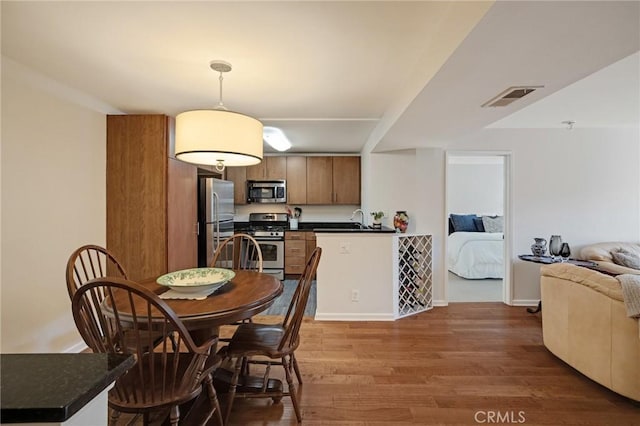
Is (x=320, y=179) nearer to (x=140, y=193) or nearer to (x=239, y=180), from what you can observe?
(x=239, y=180)

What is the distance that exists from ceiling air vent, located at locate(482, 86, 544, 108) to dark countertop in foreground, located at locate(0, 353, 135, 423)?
2304mm

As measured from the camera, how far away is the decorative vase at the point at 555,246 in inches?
132

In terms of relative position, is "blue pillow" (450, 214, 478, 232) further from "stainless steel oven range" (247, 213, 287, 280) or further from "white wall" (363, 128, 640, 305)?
"stainless steel oven range" (247, 213, 287, 280)

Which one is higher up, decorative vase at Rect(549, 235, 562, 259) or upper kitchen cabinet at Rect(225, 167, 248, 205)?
upper kitchen cabinet at Rect(225, 167, 248, 205)

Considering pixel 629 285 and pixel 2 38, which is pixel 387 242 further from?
pixel 2 38

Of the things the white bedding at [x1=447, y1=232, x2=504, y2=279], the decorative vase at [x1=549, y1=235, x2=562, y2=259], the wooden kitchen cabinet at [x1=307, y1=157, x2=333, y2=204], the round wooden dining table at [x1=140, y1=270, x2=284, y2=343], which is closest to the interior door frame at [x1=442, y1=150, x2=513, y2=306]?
the decorative vase at [x1=549, y1=235, x2=562, y2=259]

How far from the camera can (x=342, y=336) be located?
2846 millimetres

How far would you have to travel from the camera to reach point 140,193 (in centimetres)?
296

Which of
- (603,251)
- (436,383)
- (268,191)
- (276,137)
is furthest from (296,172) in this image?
(603,251)

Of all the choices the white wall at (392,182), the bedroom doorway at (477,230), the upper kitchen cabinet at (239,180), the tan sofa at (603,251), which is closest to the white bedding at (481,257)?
the bedroom doorway at (477,230)

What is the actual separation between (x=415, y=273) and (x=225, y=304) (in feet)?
8.91

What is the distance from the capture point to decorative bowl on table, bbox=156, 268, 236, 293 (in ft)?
5.45

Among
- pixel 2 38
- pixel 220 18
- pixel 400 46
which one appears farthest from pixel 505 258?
pixel 2 38

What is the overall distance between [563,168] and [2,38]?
213 inches
